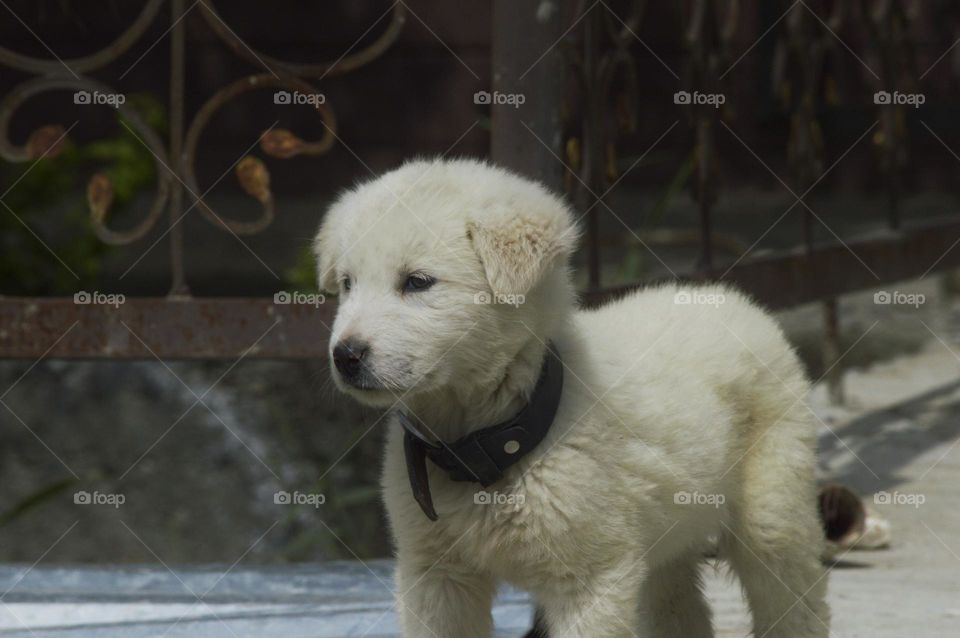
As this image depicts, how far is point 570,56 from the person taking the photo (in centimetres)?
488

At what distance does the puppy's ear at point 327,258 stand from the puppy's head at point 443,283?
0.12 metres

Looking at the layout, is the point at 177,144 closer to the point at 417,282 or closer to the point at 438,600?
the point at 417,282

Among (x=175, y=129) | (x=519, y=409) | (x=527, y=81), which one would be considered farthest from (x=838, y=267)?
(x=519, y=409)

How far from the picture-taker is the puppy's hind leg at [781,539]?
364cm

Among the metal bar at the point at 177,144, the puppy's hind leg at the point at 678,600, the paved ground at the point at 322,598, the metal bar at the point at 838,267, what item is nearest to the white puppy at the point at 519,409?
the puppy's hind leg at the point at 678,600

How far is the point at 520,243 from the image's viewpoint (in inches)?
125

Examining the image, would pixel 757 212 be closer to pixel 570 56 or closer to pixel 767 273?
pixel 767 273

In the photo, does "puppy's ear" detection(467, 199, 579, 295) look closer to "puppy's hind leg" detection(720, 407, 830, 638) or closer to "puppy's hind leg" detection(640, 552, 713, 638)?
"puppy's hind leg" detection(720, 407, 830, 638)

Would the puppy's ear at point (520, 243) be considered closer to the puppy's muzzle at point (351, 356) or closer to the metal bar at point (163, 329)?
the puppy's muzzle at point (351, 356)

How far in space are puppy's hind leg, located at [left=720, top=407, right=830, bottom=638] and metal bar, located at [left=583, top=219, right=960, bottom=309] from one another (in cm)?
125

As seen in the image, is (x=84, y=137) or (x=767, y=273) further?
(x=84, y=137)

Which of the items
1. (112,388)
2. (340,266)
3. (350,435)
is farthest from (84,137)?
(340,266)

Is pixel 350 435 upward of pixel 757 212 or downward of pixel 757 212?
downward

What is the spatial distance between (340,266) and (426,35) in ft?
18.7
